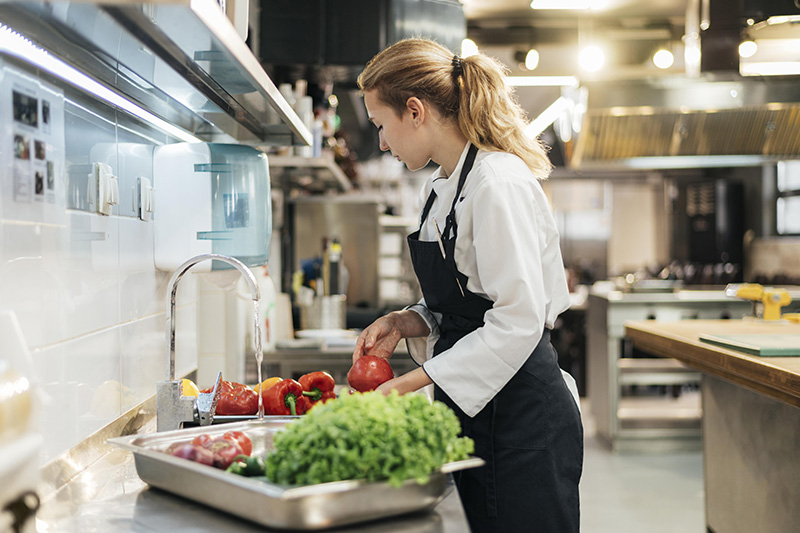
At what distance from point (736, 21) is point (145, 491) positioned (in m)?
4.40

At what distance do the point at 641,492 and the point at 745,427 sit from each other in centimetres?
155

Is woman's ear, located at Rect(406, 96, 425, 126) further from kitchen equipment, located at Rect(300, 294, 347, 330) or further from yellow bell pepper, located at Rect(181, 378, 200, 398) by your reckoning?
kitchen equipment, located at Rect(300, 294, 347, 330)

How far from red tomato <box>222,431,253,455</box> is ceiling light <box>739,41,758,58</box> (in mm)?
4493

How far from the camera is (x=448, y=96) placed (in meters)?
1.68

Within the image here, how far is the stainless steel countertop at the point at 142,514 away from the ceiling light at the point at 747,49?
4456mm

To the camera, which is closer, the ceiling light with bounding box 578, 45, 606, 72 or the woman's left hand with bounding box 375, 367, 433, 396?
the woman's left hand with bounding box 375, 367, 433, 396

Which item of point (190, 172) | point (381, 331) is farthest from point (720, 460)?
point (190, 172)

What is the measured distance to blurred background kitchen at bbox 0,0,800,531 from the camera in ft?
4.26

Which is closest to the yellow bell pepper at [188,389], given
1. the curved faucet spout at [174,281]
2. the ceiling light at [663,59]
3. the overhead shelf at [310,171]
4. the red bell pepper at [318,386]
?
the curved faucet spout at [174,281]

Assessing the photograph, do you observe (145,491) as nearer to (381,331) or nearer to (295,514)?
(295,514)

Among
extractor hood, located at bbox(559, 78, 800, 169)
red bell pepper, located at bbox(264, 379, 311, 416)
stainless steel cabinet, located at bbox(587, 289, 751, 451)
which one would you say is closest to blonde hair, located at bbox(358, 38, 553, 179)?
red bell pepper, located at bbox(264, 379, 311, 416)

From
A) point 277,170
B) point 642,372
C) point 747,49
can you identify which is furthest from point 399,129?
point 642,372

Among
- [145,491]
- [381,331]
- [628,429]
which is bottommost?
[628,429]

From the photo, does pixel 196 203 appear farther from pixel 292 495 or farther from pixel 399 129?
pixel 292 495
